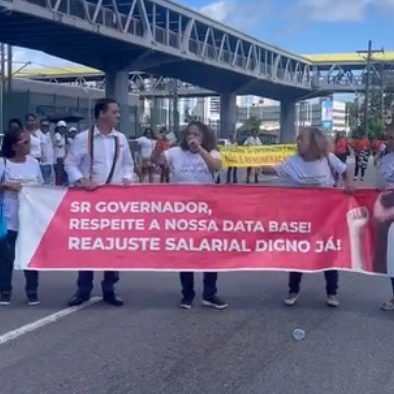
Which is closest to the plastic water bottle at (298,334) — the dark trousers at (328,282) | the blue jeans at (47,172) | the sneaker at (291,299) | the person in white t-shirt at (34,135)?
the sneaker at (291,299)

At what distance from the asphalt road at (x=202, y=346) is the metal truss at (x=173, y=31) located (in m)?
29.7

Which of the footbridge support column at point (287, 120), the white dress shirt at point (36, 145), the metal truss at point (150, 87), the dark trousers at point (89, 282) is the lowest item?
the dark trousers at point (89, 282)

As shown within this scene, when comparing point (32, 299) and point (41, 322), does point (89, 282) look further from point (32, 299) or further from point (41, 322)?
point (41, 322)

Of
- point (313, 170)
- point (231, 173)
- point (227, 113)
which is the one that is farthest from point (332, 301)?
point (227, 113)

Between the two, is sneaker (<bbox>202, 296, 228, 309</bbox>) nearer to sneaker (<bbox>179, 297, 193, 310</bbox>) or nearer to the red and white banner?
sneaker (<bbox>179, 297, 193, 310</bbox>)

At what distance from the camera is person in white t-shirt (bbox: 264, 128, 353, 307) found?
8039mm

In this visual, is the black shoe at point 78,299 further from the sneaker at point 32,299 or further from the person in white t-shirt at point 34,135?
the person in white t-shirt at point 34,135

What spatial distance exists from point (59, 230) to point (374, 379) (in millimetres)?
3545

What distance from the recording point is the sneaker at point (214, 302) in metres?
8.03

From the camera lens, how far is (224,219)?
26.7 feet

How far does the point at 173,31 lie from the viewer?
2276 inches

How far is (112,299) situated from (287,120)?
295ft

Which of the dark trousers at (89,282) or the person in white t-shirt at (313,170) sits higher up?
the person in white t-shirt at (313,170)

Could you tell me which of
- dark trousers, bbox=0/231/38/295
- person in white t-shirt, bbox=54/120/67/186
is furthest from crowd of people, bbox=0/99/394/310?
person in white t-shirt, bbox=54/120/67/186
